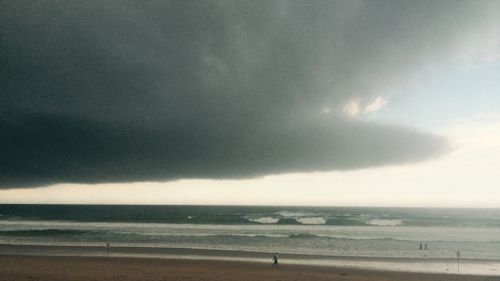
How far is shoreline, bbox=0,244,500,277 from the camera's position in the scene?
30.4 m

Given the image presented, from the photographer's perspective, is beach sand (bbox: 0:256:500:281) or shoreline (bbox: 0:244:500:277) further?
shoreline (bbox: 0:244:500:277)

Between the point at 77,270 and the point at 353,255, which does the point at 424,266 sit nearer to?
the point at 353,255

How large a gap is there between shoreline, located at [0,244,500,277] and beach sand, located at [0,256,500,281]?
1984 mm

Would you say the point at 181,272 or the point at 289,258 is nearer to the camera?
the point at 181,272

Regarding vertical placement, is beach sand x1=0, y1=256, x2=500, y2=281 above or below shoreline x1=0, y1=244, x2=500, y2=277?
above

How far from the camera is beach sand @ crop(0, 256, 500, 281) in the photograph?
2239 cm

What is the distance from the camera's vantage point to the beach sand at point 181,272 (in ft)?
73.5

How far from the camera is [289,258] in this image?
3512 cm

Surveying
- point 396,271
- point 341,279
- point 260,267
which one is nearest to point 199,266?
point 260,267

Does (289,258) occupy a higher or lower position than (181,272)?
lower

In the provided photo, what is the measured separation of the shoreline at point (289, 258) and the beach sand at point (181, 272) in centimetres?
198

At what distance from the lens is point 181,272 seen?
2470cm

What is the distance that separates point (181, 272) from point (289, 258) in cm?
1325

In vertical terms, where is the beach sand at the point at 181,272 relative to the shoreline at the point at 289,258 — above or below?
above
